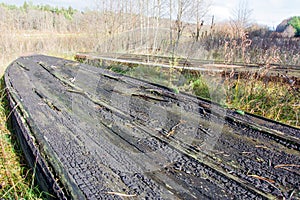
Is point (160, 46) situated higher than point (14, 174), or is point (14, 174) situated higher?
point (160, 46)

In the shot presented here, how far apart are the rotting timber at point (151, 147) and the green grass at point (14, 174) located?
0.42 feet

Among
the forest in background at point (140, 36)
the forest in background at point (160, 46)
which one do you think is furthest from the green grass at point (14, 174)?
the forest in background at point (140, 36)

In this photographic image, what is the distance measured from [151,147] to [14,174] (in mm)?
1279

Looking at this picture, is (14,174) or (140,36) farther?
(140,36)

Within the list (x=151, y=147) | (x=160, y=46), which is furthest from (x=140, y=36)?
(x=151, y=147)

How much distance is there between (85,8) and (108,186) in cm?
1365

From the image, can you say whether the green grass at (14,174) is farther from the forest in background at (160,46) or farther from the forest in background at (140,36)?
the forest in background at (140,36)

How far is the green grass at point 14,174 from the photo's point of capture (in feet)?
5.84

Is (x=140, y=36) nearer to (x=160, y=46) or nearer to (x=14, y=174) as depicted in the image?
(x=160, y=46)

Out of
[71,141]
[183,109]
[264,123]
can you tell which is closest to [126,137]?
[71,141]

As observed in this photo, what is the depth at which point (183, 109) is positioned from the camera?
10.3ft

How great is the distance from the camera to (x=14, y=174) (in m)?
2.09

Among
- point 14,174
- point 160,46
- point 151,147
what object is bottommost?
point 14,174

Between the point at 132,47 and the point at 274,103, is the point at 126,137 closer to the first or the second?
the point at 274,103
